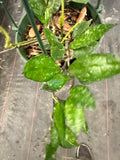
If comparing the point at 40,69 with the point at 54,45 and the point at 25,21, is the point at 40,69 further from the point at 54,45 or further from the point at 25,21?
the point at 25,21

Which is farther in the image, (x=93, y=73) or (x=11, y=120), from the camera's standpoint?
(x=11, y=120)

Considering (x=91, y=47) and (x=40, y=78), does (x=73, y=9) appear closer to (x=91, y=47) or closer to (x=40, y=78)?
(x=91, y=47)

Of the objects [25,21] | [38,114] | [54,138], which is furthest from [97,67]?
[38,114]

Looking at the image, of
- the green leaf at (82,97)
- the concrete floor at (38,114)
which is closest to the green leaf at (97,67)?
the green leaf at (82,97)

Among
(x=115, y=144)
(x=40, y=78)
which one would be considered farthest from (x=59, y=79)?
(x=115, y=144)

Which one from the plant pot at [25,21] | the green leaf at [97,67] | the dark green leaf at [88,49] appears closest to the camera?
the green leaf at [97,67]

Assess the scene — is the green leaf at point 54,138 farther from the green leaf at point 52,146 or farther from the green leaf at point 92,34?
the green leaf at point 92,34
